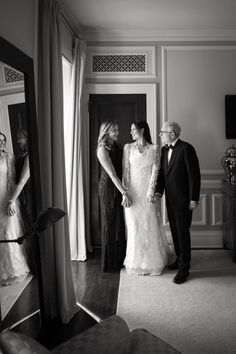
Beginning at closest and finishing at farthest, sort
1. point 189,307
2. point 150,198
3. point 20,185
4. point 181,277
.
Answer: point 20,185 < point 189,307 < point 181,277 < point 150,198

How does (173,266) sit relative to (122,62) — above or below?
below

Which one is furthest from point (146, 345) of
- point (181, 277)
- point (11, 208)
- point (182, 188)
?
point (182, 188)

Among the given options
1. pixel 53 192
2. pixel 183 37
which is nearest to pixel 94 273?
pixel 53 192

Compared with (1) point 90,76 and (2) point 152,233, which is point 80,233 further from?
(1) point 90,76

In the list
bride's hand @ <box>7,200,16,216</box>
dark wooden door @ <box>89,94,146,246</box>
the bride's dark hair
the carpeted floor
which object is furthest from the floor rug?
dark wooden door @ <box>89,94,146,246</box>

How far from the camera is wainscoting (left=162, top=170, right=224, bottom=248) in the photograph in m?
4.49

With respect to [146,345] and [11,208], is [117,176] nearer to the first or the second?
[11,208]

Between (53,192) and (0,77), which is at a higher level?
(0,77)

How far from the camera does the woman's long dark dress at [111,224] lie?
3682 millimetres

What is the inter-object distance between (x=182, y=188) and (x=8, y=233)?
6.75ft

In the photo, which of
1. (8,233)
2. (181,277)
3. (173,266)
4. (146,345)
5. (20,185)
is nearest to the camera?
(146,345)

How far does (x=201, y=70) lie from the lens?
4402mm

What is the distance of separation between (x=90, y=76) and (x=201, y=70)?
1394mm

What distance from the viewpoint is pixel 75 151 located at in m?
3.96
